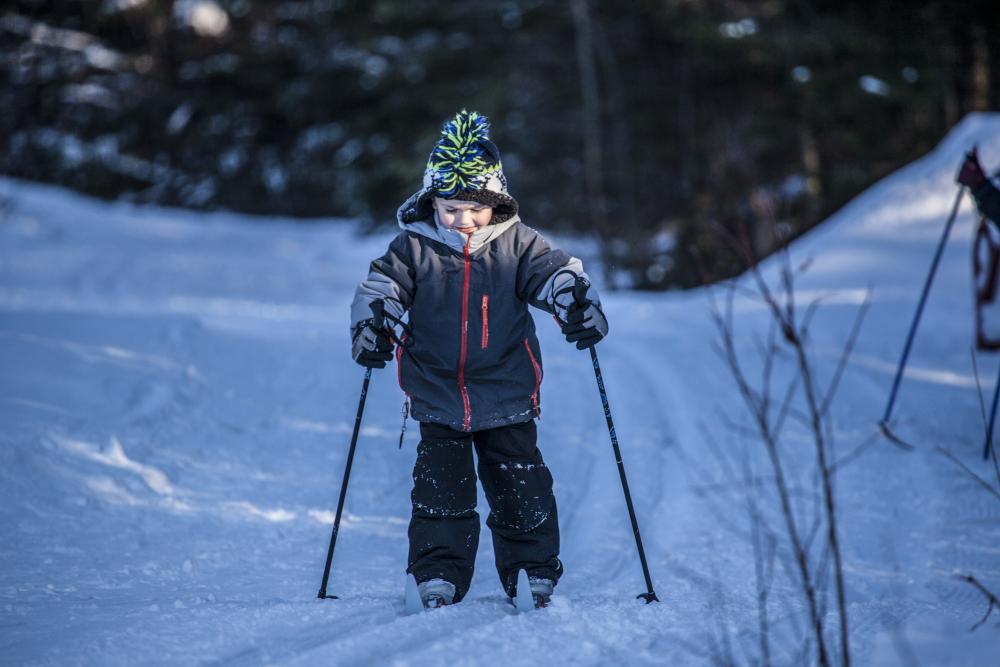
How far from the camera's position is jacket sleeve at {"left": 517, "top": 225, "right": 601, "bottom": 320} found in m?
3.33

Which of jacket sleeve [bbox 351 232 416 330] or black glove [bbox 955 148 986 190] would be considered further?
black glove [bbox 955 148 986 190]

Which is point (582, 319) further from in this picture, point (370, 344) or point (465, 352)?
point (370, 344)

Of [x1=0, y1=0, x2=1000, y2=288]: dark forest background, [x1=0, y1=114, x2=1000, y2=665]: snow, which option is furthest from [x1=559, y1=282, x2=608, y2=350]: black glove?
[x1=0, y1=0, x2=1000, y2=288]: dark forest background

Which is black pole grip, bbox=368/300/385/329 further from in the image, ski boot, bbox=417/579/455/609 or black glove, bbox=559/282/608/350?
ski boot, bbox=417/579/455/609

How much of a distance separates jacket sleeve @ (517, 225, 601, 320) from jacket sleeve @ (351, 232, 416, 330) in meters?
0.47

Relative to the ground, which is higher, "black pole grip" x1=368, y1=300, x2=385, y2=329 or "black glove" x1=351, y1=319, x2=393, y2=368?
"black pole grip" x1=368, y1=300, x2=385, y2=329

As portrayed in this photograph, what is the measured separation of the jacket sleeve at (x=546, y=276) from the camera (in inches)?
131

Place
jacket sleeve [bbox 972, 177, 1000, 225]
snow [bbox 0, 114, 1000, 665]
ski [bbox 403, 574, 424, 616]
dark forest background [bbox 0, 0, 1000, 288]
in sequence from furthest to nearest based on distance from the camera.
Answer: dark forest background [bbox 0, 0, 1000, 288], jacket sleeve [bbox 972, 177, 1000, 225], ski [bbox 403, 574, 424, 616], snow [bbox 0, 114, 1000, 665]

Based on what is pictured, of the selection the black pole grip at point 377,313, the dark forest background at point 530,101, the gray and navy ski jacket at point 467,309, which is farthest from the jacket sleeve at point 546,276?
the dark forest background at point 530,101

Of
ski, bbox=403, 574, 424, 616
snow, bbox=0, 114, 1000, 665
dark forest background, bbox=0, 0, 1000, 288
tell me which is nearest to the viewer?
snow, bbox=0, 114, 1000, 665

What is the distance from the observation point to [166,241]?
18422 mm

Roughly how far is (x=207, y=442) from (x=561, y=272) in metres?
2.98

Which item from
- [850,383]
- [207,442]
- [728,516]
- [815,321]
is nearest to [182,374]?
[207,442]

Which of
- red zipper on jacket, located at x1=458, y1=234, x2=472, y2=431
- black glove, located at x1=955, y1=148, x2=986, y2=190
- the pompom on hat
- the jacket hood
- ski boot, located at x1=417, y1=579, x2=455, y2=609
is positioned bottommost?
ski boot, located at x1=417, y1=579, x2=455, y2=609
